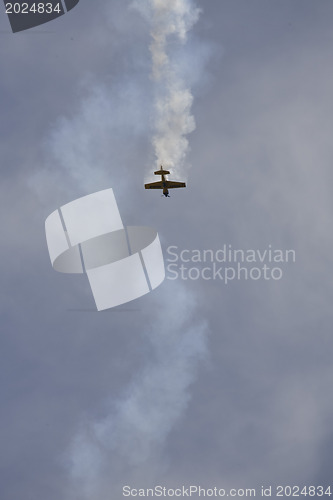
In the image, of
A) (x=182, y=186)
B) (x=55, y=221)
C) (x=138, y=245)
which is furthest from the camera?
(x=182, y=186)

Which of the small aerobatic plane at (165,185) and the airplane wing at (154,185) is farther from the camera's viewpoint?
the airplane wing at (154,185)

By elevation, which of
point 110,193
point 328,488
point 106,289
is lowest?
point 328,488

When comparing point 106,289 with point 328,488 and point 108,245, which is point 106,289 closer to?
point 108,245

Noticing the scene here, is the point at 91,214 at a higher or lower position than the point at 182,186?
lower

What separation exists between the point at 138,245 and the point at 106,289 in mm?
10672

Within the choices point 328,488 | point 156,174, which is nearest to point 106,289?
point 156,174

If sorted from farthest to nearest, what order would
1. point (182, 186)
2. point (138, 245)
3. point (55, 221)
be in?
1. point (182, 186)
2. point (138, 245)
3. point (55, 221)

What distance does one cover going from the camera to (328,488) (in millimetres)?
151125

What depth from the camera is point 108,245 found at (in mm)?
151375

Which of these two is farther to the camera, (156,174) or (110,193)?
(156,174)

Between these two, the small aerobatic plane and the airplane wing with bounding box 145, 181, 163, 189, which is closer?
the small aerobatic plane

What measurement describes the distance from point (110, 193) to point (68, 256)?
713 inches

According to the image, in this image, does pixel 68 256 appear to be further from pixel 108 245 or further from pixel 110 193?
pixel 110 193

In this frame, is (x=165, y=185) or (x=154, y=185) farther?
(x=154, y=185)
